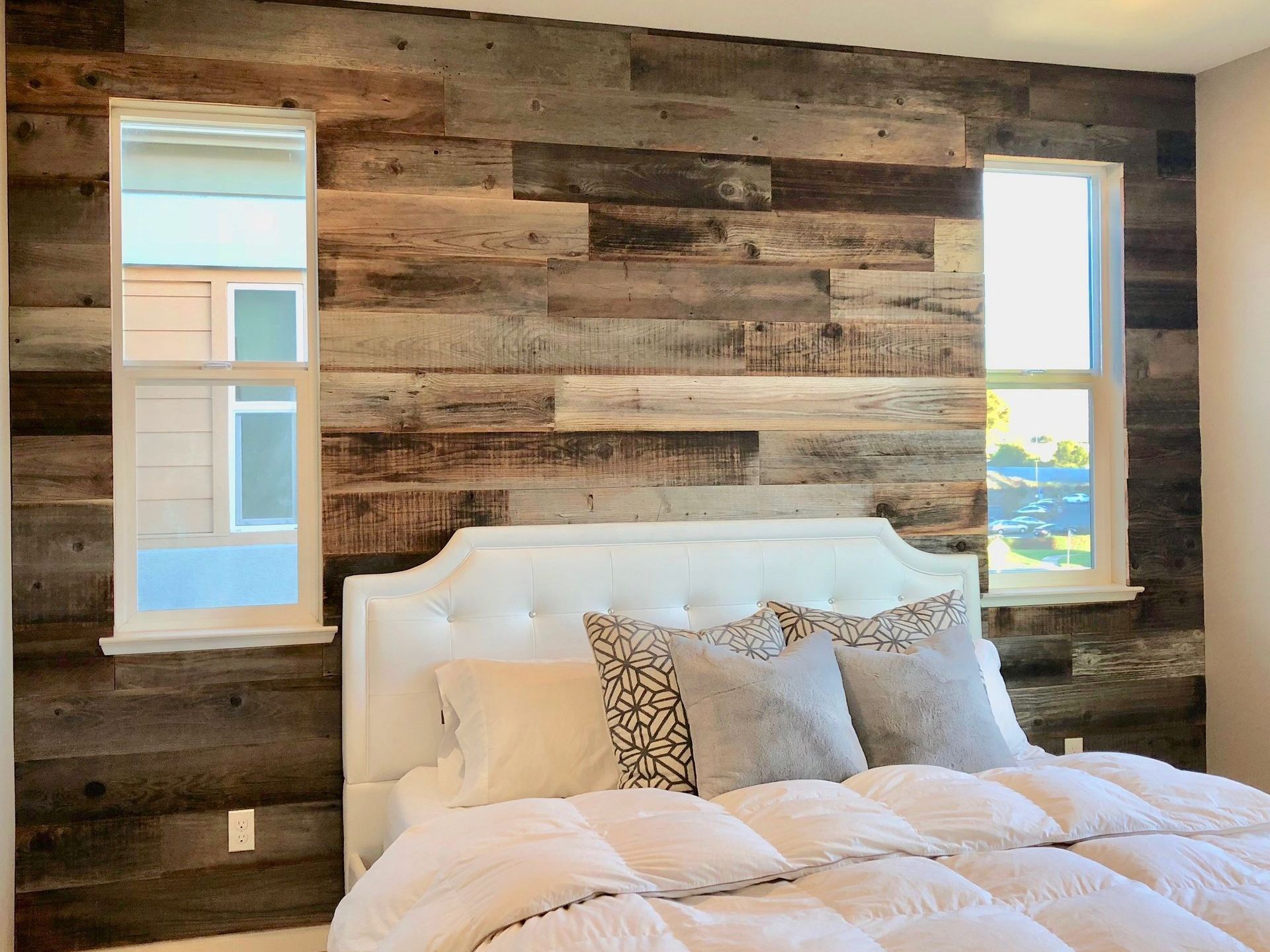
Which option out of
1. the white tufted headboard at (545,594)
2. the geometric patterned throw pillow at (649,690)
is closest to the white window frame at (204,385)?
the white tufted headboard at (545,594)

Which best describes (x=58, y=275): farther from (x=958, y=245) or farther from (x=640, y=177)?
(x=958, y=245)

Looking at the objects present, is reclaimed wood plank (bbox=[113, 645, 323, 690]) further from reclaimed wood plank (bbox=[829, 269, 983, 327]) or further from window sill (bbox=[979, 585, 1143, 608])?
window sill (bbox=[979, 585, 1143, 608])

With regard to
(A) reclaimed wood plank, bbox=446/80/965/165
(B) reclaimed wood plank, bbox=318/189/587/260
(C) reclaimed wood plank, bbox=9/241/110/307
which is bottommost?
(C) reclaimed wood plank, bbox=9/241/110/307

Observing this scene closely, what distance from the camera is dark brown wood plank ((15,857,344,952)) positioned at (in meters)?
2.99

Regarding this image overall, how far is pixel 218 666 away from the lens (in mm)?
3084

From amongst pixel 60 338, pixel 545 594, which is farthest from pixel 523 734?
pixel 60 338

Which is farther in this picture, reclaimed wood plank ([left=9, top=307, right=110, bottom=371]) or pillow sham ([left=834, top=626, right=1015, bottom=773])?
reclaimed wood plank ([left=9, top=307, right=110, bottom=371])

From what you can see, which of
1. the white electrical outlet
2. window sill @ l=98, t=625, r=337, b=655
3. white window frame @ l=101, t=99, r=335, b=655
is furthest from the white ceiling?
the white electrical outlet

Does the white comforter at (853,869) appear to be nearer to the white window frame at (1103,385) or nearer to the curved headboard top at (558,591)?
the curved headboard top at (558,591)

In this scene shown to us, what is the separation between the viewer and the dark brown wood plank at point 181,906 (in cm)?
299

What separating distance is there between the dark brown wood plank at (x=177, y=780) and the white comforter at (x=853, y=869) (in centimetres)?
84

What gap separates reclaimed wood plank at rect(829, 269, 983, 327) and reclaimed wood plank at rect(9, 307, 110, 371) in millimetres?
2154

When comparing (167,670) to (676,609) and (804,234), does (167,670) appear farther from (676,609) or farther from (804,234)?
(804,234)

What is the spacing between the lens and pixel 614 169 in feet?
11.0
